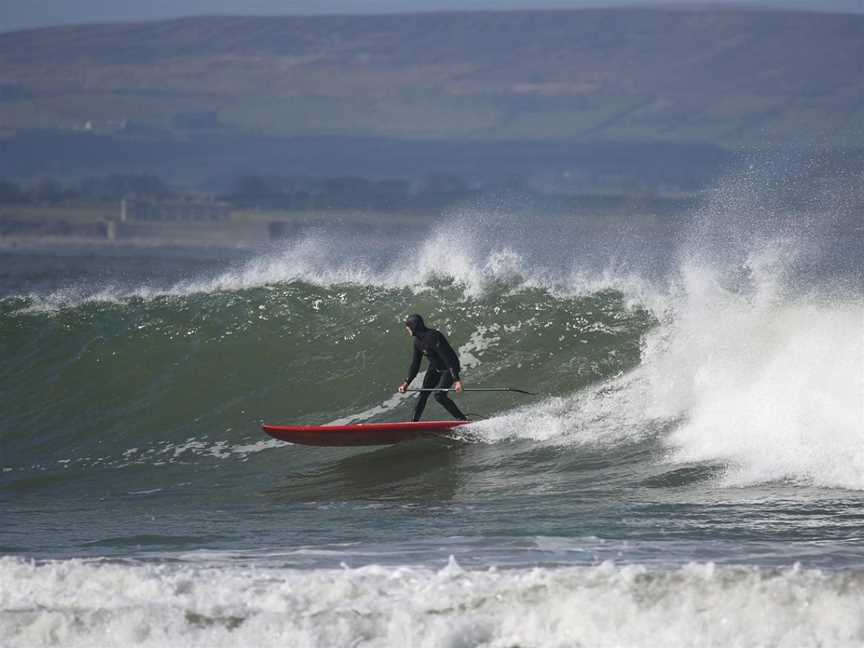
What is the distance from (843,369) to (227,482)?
5.73 meters

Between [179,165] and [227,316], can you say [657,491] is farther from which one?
[179,165]

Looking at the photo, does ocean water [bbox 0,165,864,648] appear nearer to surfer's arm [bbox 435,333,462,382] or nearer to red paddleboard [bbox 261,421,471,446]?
red paddleboard [bbox 261,421,471,446]

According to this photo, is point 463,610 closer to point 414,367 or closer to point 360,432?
point 414,367

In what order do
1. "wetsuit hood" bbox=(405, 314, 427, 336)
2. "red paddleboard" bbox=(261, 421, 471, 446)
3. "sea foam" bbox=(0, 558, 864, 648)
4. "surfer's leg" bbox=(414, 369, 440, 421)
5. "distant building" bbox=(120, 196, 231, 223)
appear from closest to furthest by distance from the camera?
"sea foam" bbox=(0, 558, 864, 648), "wetsuit hood" bbox=(405, 314, 427, 336), "red paddleboard" bbox=(261, 421, 471, 446), "surfer's leg" bbox=(414, 369, 440, 421), "distant building" bbox=(120, 196, 231, 223)

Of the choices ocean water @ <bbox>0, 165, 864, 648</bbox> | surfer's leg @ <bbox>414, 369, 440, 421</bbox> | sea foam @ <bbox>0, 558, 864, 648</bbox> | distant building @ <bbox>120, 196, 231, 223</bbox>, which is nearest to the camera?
sea foam @ <bbox>0, 558, 864, 648</bbox>

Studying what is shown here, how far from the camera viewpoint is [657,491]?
38.5ft

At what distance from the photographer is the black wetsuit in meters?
13.2

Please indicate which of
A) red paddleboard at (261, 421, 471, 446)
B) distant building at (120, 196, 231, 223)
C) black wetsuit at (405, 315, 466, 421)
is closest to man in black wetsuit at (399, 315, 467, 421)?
black wetsuit at (405, 315, 466, 421)

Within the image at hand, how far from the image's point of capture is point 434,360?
13414 mm

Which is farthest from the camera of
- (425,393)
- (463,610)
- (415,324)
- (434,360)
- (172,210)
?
(172,210)

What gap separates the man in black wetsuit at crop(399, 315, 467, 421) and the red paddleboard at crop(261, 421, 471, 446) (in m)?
0.17

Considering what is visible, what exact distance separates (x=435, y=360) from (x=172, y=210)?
122102mm

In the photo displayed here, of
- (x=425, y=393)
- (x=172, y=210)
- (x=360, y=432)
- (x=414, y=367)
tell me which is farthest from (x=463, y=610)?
(x=172, y=210)

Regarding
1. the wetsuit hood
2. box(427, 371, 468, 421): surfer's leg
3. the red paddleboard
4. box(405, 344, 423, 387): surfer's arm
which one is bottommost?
the red paddleboard
